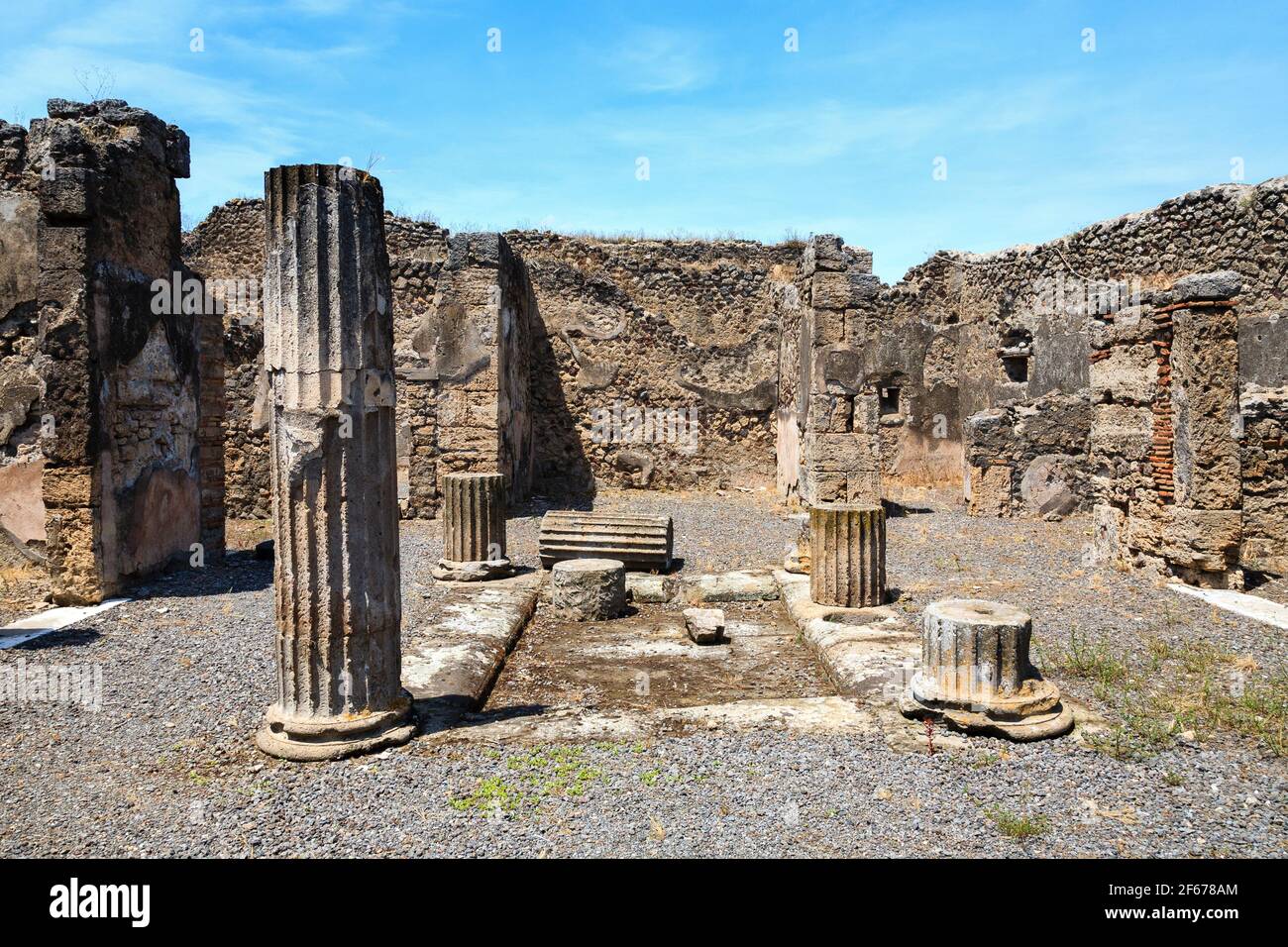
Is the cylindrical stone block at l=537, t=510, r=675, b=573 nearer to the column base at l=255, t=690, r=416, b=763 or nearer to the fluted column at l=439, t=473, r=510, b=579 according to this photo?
Answer: the fluted column at l=439, t=473, r=510, b=579

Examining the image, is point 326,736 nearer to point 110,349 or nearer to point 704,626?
point 704,626

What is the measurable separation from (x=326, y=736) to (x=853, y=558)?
492cm

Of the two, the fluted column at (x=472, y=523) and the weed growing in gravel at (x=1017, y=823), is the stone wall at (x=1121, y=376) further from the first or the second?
the fluted column at (x=472, y=523)

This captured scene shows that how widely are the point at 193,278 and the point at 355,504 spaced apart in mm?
6859

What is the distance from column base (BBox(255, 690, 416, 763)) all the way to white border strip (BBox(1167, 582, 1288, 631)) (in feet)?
21.6

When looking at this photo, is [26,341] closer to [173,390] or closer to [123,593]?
[173,390]

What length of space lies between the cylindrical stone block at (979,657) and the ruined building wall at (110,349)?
288 inches

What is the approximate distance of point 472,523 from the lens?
9.91m

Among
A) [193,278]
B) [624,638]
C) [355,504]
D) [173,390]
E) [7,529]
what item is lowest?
[624,638]

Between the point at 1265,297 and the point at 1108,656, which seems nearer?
the point at 1108,656

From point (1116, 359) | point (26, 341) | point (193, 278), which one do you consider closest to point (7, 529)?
point (26, 341)

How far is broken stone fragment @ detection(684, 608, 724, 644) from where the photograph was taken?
7.29 metres

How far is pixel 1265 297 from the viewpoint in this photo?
13.0 metres

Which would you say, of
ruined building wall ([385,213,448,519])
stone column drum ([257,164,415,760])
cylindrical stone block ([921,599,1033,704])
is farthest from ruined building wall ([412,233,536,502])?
cylindrical stone block ([921,599,1033,704])
